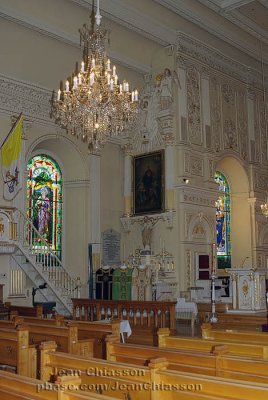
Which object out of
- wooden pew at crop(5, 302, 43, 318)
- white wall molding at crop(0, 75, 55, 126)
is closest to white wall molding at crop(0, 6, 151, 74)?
white wall molding at crop(0, 75, 55, 126)

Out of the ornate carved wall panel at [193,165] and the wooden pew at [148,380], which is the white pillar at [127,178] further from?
the wooden pew at [148,380]

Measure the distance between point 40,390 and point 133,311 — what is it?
7147 mm

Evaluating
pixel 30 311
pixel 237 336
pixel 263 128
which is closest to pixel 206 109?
pixel 263 128

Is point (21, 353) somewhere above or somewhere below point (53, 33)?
below

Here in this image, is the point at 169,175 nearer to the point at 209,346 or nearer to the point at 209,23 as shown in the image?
the point at 209,23

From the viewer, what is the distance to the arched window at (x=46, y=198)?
52.4ft

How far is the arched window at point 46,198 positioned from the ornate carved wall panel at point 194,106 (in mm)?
4572

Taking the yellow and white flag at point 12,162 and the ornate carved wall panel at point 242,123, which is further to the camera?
the ornate carved wall panel at point 242,123

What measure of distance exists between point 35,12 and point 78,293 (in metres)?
7.68

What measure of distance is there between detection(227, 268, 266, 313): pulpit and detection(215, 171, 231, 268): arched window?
8.55 m

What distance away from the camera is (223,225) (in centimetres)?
1969

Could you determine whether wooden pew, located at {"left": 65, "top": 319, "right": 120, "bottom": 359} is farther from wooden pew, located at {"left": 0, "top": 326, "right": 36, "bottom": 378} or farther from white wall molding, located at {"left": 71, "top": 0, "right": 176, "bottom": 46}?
white wall molding, located at {"left": 71, "top": 0, "right": 176, "bottom": 46}

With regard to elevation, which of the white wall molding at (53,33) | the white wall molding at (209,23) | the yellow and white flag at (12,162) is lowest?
the yellow and white flag at (12,162)

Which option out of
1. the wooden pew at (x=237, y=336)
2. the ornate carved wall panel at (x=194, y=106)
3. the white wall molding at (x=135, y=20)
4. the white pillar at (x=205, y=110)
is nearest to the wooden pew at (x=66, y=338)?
the wooden pew at (x=237, y=336)
